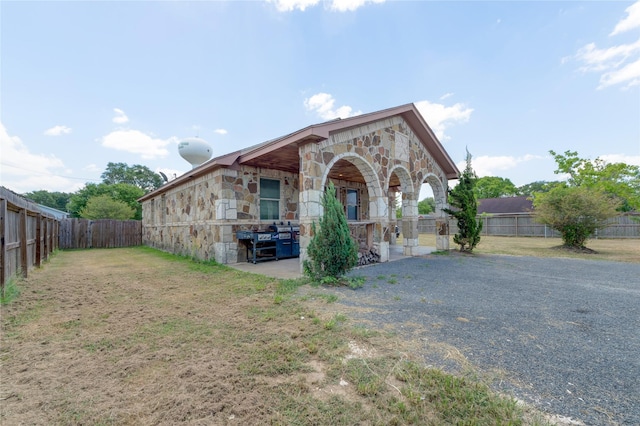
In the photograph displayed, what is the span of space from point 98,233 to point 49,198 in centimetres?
3944

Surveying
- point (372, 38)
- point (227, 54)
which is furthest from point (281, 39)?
point (372, 38)

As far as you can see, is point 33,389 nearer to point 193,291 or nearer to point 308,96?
point 193,291

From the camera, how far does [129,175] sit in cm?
4250

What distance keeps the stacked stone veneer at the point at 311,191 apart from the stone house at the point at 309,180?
29 mm

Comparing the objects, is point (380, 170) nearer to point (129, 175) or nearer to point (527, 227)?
point (527, 227)

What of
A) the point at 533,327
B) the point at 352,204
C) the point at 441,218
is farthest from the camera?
the point at 352,204

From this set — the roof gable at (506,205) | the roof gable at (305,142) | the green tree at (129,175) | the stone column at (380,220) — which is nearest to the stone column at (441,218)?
the roof gable at (305,142)

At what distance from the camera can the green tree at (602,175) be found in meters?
14.5

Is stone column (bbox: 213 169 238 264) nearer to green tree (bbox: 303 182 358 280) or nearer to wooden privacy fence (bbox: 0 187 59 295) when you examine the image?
green tree (bbox: 303 182 358 280)

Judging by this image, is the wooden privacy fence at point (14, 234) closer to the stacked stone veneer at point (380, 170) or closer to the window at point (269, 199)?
the stacked stone veneer at point (380, 170)

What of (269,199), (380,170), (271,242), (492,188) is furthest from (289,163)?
(492,188)

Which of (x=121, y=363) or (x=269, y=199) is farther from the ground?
(x=269, y=199)

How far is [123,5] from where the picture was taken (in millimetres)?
8445

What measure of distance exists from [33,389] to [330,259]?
14.1 ft
